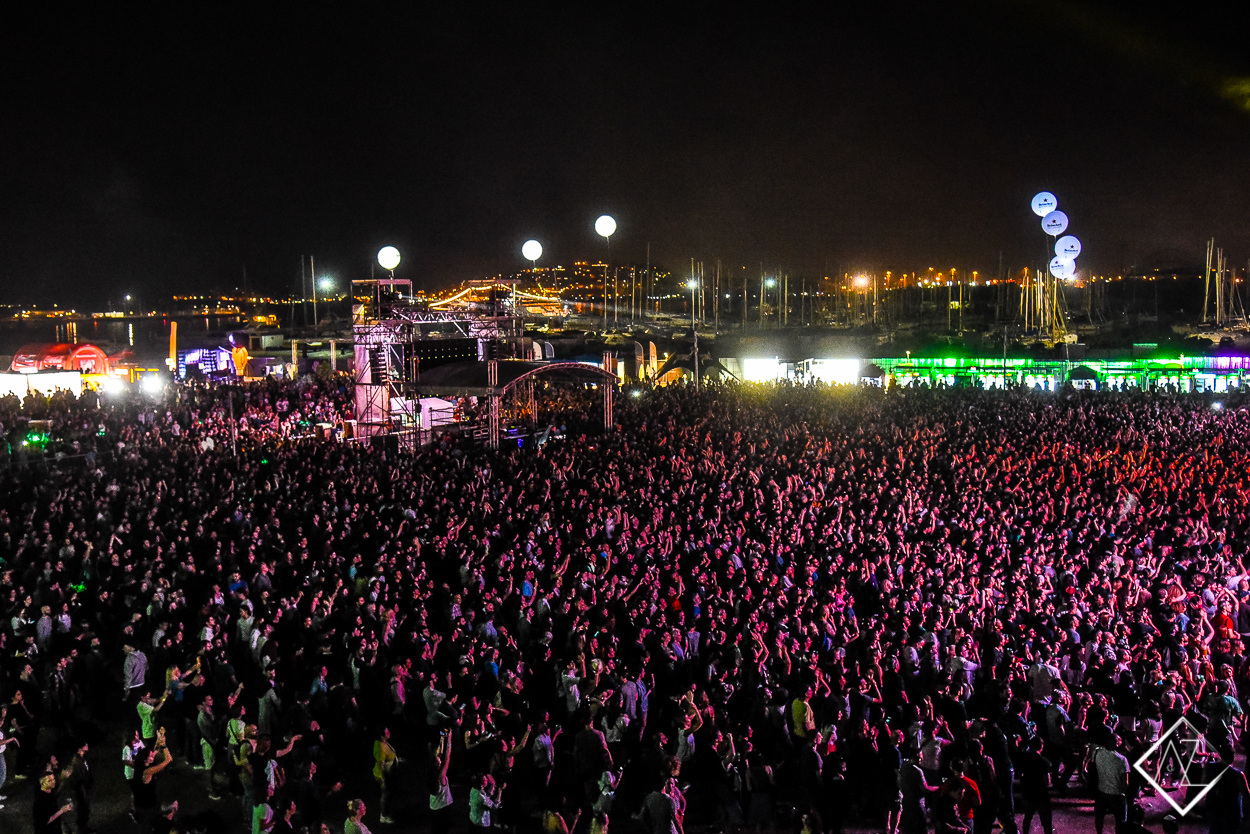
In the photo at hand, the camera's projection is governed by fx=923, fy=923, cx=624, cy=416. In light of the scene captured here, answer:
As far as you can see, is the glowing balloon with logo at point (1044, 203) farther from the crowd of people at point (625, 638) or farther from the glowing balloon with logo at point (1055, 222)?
the crowd of people at point (625, 638)

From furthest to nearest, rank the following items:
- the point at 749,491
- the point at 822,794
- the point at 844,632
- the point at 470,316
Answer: the point at 470,316, the point at 749,491, the point at 844,632, the point at 822,794

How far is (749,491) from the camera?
12484mm

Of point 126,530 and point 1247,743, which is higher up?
point 126,530

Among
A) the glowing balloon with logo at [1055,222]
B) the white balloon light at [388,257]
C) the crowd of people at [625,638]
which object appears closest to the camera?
the crowd of people at [625,638]

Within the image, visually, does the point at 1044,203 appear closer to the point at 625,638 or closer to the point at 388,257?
the point at 388,257

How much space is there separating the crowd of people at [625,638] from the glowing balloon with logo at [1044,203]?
716 inches

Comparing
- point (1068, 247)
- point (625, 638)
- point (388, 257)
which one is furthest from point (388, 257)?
point (1068, 247)

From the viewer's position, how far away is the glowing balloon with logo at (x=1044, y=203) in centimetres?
2988

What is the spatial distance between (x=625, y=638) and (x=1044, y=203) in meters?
27.3

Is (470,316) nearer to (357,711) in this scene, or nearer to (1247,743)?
(357,711)

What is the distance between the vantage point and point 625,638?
26.5 feet

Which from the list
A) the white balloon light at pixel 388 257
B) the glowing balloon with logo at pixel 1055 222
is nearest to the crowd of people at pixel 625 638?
the white balloon light at pixel 388 257

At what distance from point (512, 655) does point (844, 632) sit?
279 centimetres

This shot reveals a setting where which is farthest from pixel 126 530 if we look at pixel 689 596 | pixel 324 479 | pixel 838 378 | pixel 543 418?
pixel 838 378
